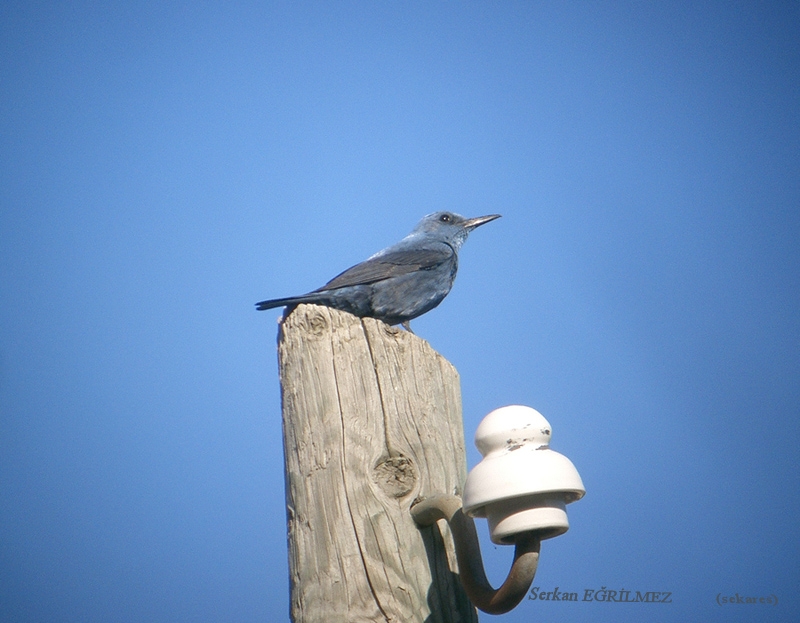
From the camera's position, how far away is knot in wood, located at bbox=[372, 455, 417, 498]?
2586 mm

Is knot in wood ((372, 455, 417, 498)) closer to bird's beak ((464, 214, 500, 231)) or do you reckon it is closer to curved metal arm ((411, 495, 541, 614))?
curved metal arm ((411, 495, 541, 614))

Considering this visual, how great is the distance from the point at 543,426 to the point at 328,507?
0.80 m

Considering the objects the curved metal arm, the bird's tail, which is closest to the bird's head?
the bird's tail

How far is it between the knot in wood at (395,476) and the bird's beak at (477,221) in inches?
216

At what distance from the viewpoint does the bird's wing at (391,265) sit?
597 cm

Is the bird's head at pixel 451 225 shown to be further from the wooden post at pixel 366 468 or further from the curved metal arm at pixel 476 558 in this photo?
the curved metal arm at pixel 476 558

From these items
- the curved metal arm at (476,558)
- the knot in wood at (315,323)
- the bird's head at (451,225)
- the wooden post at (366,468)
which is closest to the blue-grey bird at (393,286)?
the bird's head at (451,225)

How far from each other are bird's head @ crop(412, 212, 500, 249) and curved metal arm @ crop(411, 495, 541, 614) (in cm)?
532

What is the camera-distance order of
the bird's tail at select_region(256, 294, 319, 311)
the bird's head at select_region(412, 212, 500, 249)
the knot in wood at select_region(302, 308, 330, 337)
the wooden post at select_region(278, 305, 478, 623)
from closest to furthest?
1. the wooden post at select_region(278, 305, 478, 623)
2. the knot in wood at select_region(302, 308, 330, 337)
3. the bird's tail at select_region(256, 294, 319, 311)
4. the bird's head at select_region(412, 212, 500, 249)

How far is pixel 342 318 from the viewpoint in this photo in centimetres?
290

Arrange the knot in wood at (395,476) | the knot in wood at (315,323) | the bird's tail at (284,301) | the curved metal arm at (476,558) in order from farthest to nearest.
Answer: the bird's tail at (284,301) < the knot in wood at (315,323) < the knot in wood at (395,476) < the curved metal arm at (476,558)

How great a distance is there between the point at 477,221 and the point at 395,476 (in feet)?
18.3

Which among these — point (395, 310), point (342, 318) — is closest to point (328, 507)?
point (342, 318)

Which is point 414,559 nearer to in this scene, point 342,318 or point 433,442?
point 433,442
